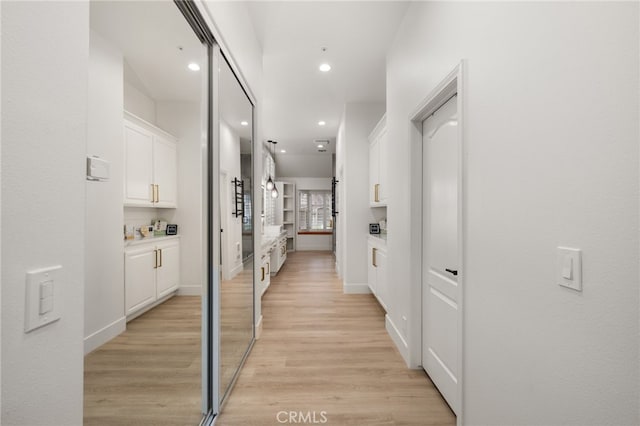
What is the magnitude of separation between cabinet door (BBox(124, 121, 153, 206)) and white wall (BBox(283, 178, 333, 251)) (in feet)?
28.5

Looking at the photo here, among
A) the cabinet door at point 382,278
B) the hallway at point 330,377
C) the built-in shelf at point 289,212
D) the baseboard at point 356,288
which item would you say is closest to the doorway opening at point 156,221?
the hallway at point 330,377

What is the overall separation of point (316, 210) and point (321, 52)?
7220 millimetres

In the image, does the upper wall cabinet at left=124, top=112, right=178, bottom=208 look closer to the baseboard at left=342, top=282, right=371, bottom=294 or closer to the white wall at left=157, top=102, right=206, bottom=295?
the white wall at left=157, top=102, right=206, bottom=295

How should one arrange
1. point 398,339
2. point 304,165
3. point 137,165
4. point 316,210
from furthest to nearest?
point 316,210, point 304,165, point 398,339, point 137,165

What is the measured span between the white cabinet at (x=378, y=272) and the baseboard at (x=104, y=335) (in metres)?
2.75

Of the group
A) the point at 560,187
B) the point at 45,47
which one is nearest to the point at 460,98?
the point at 560,187

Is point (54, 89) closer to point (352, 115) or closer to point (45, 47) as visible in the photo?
point (45, 47)

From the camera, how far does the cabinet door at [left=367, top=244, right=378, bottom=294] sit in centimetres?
413

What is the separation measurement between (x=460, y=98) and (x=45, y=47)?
5.41 feet

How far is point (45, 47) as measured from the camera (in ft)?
2.09

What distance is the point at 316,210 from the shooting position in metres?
10.2

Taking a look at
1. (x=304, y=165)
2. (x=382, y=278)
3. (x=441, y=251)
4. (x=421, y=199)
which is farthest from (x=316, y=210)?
(x=441, y=251)

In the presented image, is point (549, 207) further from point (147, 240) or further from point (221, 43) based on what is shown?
point (221, 43)

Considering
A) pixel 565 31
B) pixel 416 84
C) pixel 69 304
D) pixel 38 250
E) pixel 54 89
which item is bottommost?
pixel 69 304
